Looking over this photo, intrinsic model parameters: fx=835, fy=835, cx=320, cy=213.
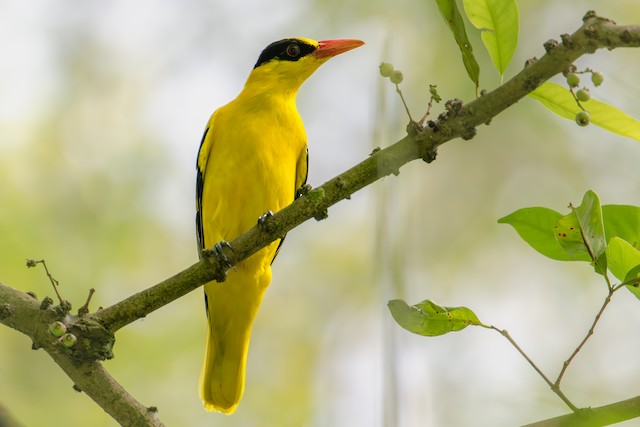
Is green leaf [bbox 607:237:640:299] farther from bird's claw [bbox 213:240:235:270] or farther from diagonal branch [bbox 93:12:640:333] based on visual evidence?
bird's claw [bbox 213:240:235:270]

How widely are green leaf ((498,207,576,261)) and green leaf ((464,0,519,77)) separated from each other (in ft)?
1.36

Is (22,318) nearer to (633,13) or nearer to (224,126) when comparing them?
(224,126)

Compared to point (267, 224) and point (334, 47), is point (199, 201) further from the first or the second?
point (267, 224)

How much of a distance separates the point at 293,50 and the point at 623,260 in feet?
10.4

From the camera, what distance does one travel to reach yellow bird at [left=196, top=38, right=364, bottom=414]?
4.28 meters

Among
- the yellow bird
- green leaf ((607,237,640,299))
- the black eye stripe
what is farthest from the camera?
the black eye stripe

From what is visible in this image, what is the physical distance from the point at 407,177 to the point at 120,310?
1.59 meters

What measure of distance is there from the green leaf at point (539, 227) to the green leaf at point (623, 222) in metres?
0.14

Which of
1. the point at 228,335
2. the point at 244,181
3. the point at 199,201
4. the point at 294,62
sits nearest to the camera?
the point at 244,181

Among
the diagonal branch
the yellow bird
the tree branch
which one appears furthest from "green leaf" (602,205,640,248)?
the yellow bird

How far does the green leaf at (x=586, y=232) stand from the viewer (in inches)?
87.3

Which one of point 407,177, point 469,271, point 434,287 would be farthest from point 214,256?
point 469,271

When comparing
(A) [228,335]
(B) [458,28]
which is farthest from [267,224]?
(A) [228,335]

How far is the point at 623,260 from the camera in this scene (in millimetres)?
2207
